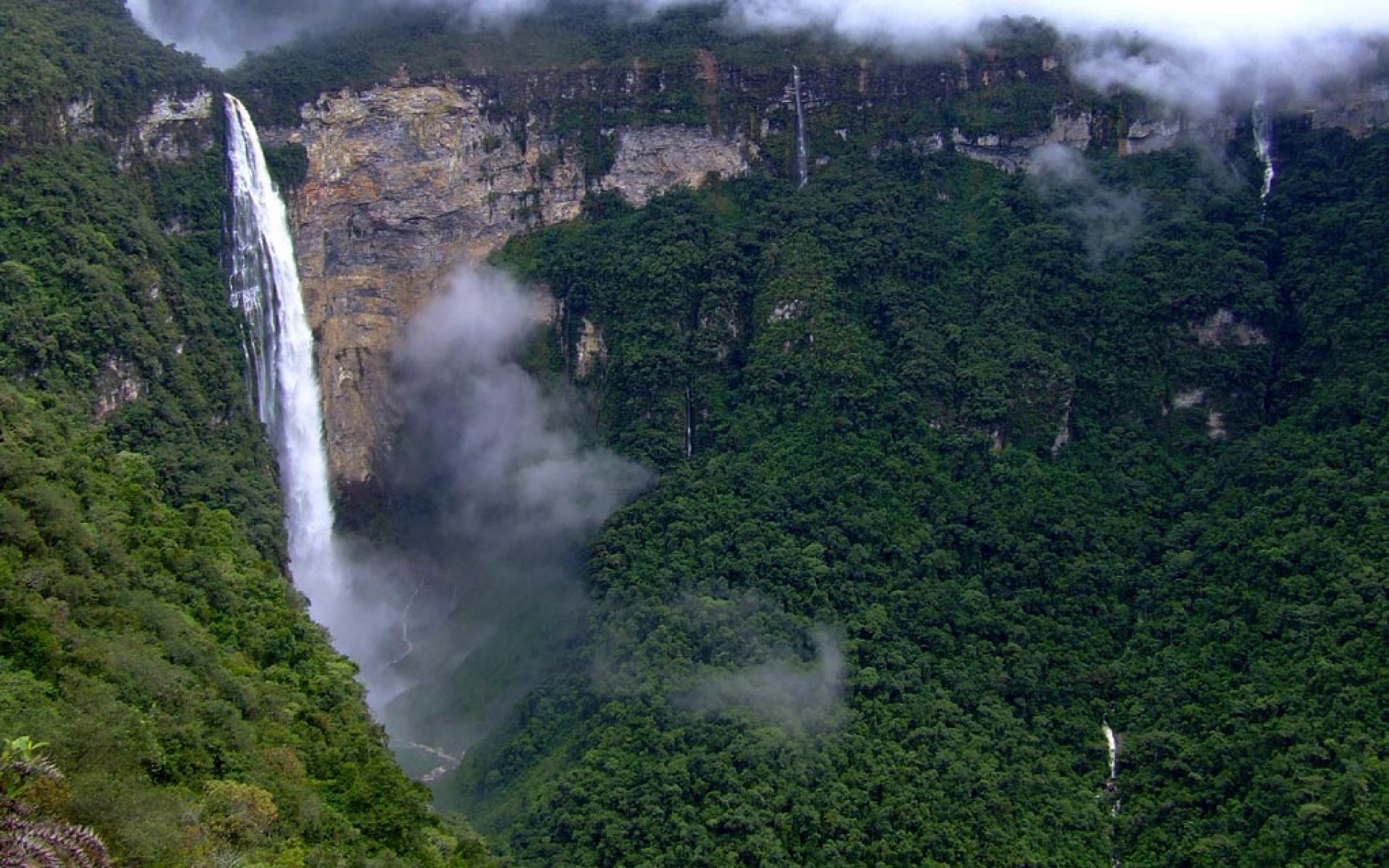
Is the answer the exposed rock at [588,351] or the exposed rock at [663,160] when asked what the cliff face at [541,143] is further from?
the exposed rock at [588,351]

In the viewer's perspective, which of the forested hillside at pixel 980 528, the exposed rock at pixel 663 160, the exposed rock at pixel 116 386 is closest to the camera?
the forested hillside at pixel 980 528

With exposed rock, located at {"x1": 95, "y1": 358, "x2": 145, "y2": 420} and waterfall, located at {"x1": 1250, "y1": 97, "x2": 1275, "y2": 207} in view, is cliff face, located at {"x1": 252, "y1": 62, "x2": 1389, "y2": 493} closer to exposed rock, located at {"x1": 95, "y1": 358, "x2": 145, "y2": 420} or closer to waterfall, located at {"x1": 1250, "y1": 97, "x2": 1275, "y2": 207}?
waterfall, located at {"x1": 1250, "y1": 97, "x2": 1275, "y2": 207}

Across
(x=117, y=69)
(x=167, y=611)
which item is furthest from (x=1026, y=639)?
(x=117, y=69)

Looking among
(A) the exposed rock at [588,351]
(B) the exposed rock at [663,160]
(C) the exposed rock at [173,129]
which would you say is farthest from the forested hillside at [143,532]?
(B) the exposed rock at [663,160]

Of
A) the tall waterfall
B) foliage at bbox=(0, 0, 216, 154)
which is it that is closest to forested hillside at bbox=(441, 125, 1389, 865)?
the tall waterfall

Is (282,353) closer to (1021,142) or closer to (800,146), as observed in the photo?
(800,146)
